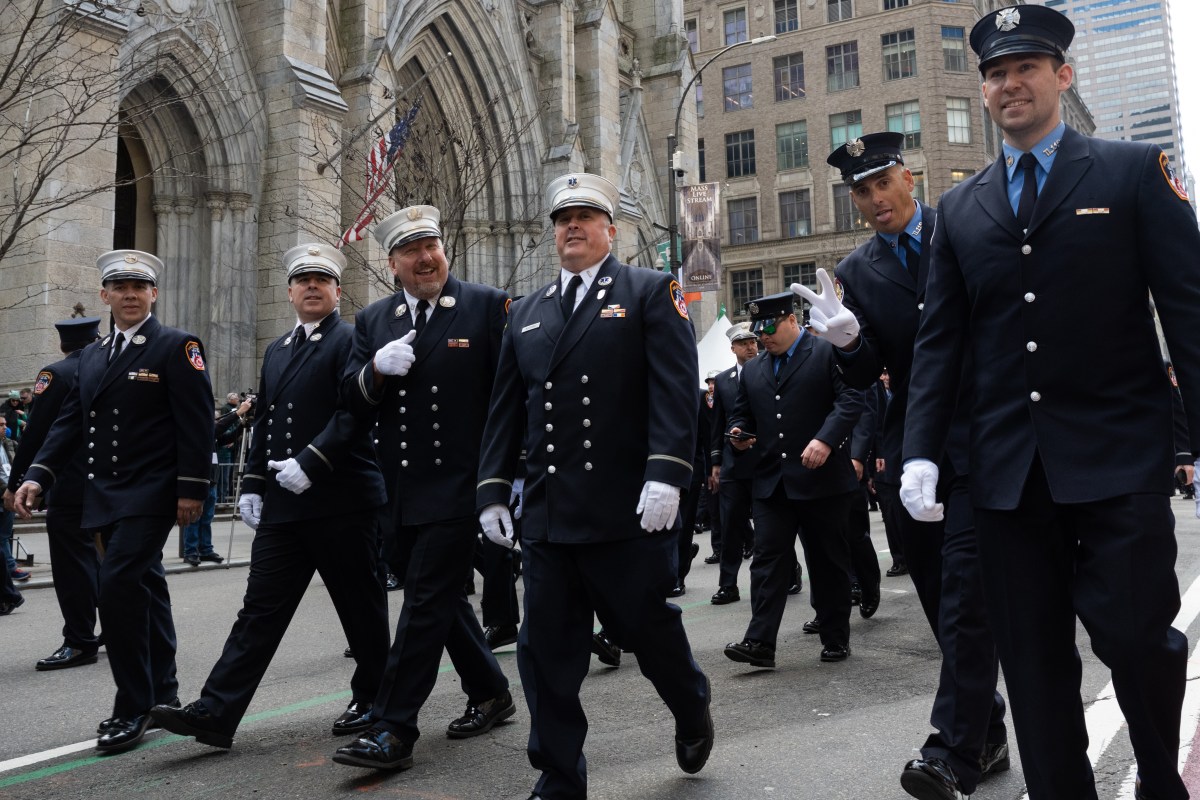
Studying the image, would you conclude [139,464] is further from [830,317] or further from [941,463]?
[941,463]

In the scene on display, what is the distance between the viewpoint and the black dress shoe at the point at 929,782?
12.5ft

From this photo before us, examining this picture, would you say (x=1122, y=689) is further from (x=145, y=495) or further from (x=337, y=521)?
(x=145, y=495)

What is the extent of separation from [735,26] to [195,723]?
6098 cm

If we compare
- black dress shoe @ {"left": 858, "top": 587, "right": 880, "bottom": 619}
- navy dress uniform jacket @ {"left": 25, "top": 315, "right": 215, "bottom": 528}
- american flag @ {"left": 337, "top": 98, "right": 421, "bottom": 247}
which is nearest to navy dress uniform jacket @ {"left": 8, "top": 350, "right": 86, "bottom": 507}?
navy dress uniform jacket @ {"left": 25, "top": 315, "right": 215, "bottom": 528}

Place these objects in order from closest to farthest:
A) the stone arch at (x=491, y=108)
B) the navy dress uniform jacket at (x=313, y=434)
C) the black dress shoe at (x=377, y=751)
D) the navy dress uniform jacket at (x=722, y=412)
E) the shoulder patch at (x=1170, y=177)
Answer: the shoulder patch at (x=1170, y=177) → the black dress shoe at (x=377, y=751) → the navy dress uniform jacket at (x=313, y=434) → the navy dress uniform jacket at (x=722, y=412) → the stone arch at (x=491, y=108)

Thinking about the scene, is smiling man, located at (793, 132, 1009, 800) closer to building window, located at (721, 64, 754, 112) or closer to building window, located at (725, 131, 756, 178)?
building window, located at (725, 131, 756, 178)

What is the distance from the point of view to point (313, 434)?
5496mm

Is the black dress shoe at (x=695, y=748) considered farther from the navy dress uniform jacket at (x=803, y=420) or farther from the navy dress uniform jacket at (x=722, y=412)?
the navy dress uniform jacket at (x=722, y=412)

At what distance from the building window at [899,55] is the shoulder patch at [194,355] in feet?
183

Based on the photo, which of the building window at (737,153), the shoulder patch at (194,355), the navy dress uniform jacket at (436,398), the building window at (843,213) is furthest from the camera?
the building window at (737,153)

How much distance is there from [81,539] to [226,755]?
330cm

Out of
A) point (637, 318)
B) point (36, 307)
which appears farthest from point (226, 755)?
point (36, 307)

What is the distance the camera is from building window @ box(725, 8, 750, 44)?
6062cm

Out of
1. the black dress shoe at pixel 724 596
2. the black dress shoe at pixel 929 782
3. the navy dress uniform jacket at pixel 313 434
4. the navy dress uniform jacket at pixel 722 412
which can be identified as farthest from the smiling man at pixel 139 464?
the navy dress uniform jacket at pixel 722 412
